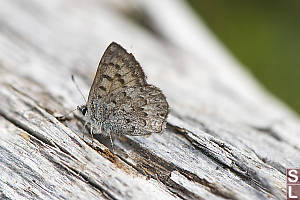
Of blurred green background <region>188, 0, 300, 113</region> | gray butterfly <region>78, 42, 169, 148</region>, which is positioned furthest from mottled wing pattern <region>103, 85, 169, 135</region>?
blurred green background <region>188, 0, 300, 113</region>

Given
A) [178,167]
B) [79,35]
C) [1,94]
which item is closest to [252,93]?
[79,35]

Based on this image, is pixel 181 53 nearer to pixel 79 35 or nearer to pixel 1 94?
pixel 79 35

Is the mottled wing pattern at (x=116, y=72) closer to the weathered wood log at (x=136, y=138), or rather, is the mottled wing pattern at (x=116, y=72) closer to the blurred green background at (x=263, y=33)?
the weathered wood log at (x=136, y=138)

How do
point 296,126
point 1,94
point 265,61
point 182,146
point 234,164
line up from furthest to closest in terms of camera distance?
1. point 265,61
2. point 296,126
3. point 1,94
4. point 182,146
5. point 234,164

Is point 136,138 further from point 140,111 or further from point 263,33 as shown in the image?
point 263,33

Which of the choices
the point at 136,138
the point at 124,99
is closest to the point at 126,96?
the point at 124,99

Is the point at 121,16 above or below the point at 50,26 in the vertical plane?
above
